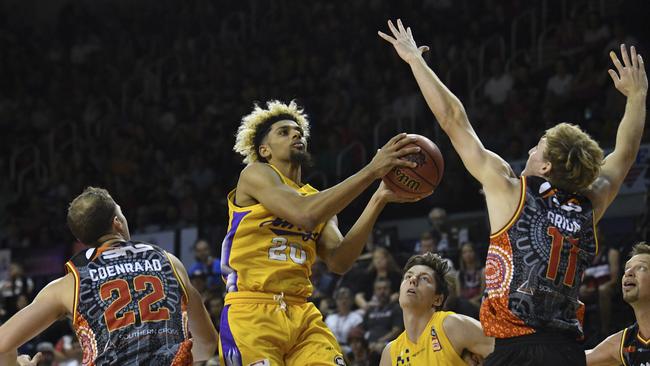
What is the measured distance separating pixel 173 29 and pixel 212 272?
8417 mm

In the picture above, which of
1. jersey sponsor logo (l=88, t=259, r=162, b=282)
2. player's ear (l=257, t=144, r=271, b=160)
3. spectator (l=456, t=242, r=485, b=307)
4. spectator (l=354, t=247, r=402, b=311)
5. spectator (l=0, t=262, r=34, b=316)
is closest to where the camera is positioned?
jersey sponsor logo (l=88, t=259, r=162, b=282)

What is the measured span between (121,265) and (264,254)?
913 mm

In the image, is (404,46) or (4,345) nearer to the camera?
(4,345)

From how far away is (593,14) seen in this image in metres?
13.1

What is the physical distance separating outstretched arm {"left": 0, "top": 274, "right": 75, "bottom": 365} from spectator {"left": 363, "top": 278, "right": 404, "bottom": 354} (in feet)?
17.0

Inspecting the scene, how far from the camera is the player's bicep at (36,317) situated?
195 inches

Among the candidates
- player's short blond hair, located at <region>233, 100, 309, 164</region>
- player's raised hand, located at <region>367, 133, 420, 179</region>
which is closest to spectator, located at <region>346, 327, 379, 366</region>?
player's short blond hair, located at <region>233, 100, 309, 164</region>

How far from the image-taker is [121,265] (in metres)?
5.10

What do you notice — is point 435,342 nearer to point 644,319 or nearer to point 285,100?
point 644,319

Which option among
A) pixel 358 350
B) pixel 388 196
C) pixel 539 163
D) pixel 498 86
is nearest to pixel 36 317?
pixel 388 196

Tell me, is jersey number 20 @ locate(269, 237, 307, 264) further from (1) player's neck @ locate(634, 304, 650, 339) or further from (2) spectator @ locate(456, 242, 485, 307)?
(2) spectator @ locate(456, 242, 485, 307)

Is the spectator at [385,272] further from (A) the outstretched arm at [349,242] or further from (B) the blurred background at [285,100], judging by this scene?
(A) the outstretched arm at [349,242]

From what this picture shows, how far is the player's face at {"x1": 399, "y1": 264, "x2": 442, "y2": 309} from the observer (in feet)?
22.3

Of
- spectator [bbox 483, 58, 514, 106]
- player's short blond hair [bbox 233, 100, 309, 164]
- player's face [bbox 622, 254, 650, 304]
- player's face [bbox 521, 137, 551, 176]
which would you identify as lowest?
player's face [bbox 622, 254, 650, 304]
